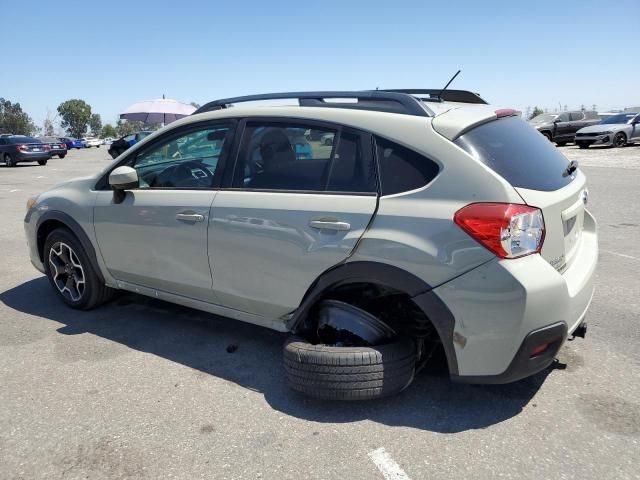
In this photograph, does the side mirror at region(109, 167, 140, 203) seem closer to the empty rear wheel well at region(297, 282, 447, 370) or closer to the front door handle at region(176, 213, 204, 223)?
the front door handle at region(176, 213, 204, 223)

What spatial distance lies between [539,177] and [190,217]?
213 cm

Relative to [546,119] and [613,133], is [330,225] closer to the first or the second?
[613,133]

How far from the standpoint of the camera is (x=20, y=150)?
23297 mm

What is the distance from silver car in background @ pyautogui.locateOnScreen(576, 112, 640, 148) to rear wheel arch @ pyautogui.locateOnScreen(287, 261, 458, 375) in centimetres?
2276

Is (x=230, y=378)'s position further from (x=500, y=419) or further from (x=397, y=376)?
(x=500, y=419)

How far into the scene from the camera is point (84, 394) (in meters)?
2.98

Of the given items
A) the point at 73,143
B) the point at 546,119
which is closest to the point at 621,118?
the point at 546,119

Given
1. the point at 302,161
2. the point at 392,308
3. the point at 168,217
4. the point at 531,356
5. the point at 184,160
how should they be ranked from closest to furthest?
the point at 531,356
the point at 392,308
the point at 302,161
the point at 168,217
the point at 184,160

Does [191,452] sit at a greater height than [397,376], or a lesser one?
lesser

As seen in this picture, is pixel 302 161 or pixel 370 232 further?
pixel 302 161

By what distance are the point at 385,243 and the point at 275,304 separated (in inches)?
34.4

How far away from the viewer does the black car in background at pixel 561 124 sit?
24422 millimetres

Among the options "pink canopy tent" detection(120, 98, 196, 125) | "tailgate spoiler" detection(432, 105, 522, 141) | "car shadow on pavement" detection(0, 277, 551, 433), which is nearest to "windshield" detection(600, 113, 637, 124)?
"pink canopy tent" detection(120, 98, 196, 125)

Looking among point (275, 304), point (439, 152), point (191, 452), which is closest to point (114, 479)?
point (191, 452)
